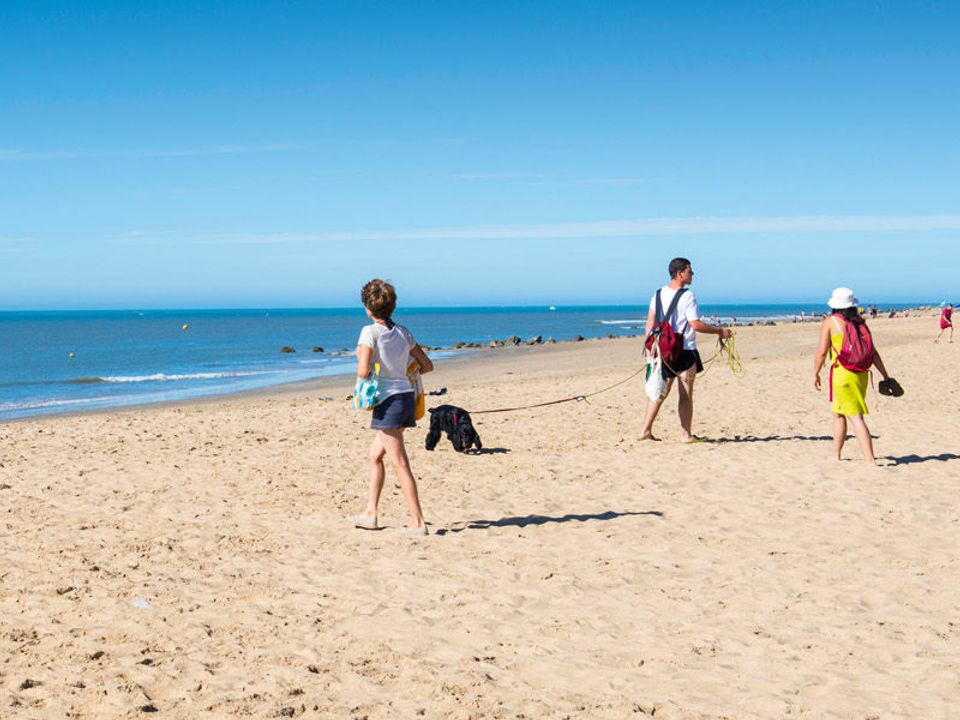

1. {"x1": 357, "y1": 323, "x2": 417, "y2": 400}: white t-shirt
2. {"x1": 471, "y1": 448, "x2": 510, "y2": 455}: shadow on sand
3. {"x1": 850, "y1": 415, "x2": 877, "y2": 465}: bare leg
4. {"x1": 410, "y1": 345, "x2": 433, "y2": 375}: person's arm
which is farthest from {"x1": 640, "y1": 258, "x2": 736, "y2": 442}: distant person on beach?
{"x1": 357, "y1": 323, "x2": 417, "y2": 400}: white t-shirt

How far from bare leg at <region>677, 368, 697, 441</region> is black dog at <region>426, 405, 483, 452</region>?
2.31 m

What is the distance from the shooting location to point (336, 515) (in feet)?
23.9

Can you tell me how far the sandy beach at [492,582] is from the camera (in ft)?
12.8

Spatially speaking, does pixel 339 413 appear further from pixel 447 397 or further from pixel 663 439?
pixel 663 439

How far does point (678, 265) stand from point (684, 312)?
0.51 metres

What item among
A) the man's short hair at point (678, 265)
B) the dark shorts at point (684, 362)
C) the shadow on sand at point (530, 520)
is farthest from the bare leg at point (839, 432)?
the shadow on sand at point (530, 520)

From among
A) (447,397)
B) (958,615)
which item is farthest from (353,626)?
(447,397)

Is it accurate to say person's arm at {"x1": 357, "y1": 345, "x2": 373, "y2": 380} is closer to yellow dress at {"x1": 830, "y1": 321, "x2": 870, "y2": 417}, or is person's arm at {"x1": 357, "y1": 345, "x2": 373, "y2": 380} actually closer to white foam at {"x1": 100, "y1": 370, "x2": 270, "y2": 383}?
yellow dress at {"x1": 830, "y1": 321, "x2": 870, "y2": 417}

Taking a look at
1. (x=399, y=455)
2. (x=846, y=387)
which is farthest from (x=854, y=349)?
(x=399, y=455)

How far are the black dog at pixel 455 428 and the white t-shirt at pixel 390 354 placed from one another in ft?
12.2

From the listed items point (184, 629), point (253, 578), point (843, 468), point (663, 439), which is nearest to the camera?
point (184, 629)

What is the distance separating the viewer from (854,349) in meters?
8.55

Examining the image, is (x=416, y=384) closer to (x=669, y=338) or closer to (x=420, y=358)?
(x=420, y=358)

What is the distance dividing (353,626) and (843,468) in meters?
5.85
